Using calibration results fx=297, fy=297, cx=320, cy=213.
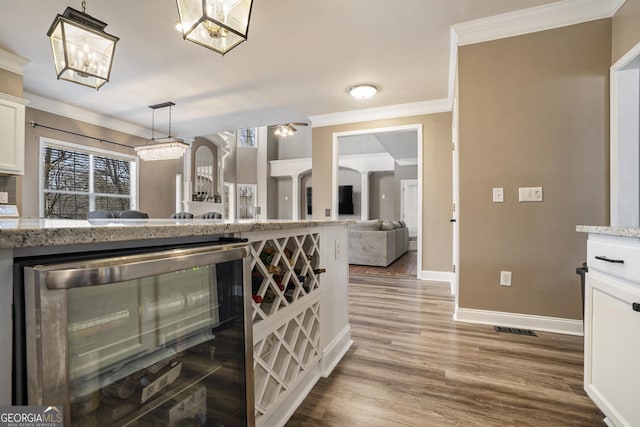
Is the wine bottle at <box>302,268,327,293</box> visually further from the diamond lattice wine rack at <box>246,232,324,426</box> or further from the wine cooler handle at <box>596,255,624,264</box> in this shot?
the wine cooler handle at <box>596,255,624,264</box>

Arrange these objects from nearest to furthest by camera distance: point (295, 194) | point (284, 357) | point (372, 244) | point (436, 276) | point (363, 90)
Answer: point (284, 357) < point (363, 90) < point (436, 276) < point (372, 244) < point (295, 194)

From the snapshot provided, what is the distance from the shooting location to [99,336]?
2.12 ft

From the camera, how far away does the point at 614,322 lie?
116cm

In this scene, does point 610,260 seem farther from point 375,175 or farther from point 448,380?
point 375,175

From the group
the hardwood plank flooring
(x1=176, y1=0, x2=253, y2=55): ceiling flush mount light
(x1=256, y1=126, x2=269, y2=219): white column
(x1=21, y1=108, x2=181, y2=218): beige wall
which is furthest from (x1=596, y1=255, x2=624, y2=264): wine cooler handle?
(x1=256, y1=126, x2=269, y2=219): white column

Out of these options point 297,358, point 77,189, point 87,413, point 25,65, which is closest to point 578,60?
point 297,358

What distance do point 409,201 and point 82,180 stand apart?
27.5ft

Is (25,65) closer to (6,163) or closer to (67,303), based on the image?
(6,163)

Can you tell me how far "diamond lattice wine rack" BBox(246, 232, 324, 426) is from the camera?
116cm

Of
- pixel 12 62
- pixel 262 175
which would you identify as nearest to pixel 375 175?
pixel 262 175

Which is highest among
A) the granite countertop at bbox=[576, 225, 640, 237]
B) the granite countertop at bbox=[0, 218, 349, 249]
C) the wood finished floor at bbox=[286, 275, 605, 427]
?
the granite countertop at bbox=[0, 218, 349, 249]

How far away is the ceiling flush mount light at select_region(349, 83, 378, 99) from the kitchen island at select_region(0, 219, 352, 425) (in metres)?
2.36

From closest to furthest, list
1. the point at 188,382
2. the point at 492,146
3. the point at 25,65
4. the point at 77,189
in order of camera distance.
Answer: the point at 188,382 < the point at 492,146 < the point at 25,65 < the point at 77,189

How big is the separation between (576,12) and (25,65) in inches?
209
